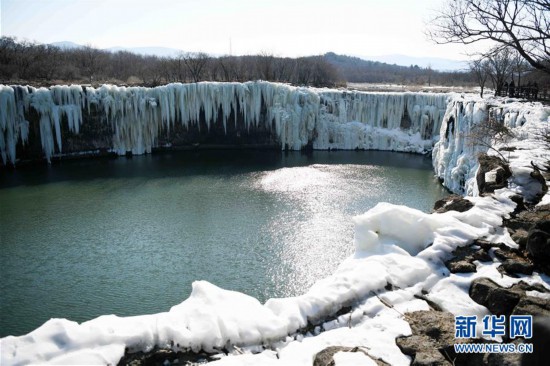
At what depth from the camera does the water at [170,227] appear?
10.8 metres

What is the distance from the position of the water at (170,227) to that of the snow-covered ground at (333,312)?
12.6ft

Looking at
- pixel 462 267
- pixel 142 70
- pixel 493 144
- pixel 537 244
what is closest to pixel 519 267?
pixel 537 244

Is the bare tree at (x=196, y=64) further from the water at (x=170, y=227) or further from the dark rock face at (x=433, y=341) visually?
the dark rock face at (x=433, y=341)

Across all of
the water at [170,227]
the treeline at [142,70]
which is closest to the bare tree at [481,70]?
the water at [170,227]

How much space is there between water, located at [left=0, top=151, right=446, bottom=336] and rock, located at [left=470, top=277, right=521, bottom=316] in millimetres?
5427

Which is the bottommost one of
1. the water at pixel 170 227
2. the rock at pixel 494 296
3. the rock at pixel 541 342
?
the water at pixel 170 227

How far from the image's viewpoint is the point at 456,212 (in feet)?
28.9

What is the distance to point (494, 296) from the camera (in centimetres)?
570

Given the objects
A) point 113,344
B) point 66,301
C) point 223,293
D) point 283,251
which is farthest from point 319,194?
point 113,344

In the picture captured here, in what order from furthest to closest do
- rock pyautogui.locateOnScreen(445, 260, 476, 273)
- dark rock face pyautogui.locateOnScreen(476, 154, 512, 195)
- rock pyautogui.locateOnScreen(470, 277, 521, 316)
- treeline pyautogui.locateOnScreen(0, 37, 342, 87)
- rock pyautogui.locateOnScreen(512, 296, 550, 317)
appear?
treeline pyautogui.locateOnScreen(0, 37, 342, 87) → dark rock face pyautogui.locateOnScreen(476, 154, 512, 195) → rock pyautogui.locateOnScreen(445, 260, 476, 273) → rock pyautogui.locateOnScreen(470, 277, 521, 316) → rock pyautogui.locateOnScreen(512, 296, 550, 317)

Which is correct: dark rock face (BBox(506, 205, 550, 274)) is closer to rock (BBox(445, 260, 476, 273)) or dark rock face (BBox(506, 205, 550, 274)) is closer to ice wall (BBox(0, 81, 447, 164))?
rock (BBox(445, 260, 476, 273))

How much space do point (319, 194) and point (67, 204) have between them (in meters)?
11.8

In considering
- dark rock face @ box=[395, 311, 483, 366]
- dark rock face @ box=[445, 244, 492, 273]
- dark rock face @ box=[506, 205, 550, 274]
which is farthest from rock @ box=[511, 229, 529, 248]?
dark rock face @ box=[395, 311, 483, 366]

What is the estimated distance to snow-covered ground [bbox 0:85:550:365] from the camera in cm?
527
